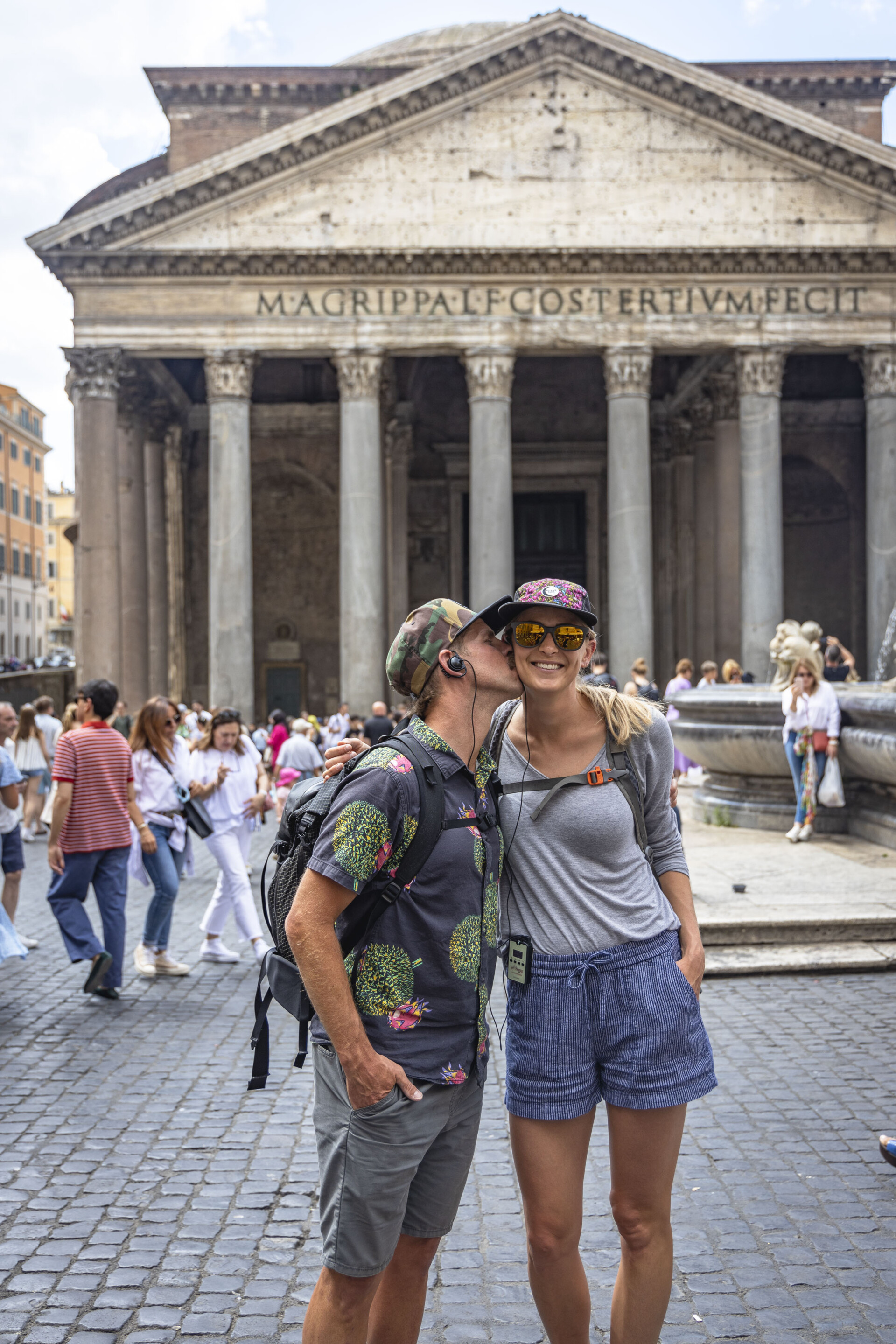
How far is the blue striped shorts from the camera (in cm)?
256

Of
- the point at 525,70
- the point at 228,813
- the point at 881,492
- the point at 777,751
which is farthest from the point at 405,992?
the point at 525,70

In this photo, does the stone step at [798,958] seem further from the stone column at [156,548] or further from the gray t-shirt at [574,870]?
the stone column at [156,548]

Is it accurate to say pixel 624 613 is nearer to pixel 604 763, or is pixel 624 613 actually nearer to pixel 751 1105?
pixel 751 1105

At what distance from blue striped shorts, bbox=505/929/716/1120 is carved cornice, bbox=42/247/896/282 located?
22302 mm

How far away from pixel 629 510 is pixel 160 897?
17.7 m

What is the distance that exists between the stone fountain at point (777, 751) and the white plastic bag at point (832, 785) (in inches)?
7.3

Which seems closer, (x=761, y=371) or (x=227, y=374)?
(x=227, y=374)

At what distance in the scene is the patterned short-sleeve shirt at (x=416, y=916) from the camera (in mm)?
2283

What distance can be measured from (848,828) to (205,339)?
696 inches

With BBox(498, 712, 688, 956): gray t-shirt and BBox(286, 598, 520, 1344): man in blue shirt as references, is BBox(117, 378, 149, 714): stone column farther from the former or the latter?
BBox(286, 598, 520, 1344): man in blue shirt

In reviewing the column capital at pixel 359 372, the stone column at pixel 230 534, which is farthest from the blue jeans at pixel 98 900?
the column capital at pixel 359 372

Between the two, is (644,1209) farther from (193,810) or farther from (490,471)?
(490,471)

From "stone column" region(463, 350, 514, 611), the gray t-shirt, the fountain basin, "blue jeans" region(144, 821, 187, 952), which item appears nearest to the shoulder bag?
"blue jeans" region(144, 821, 187, 952)

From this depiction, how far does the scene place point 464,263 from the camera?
23469 millimetres
